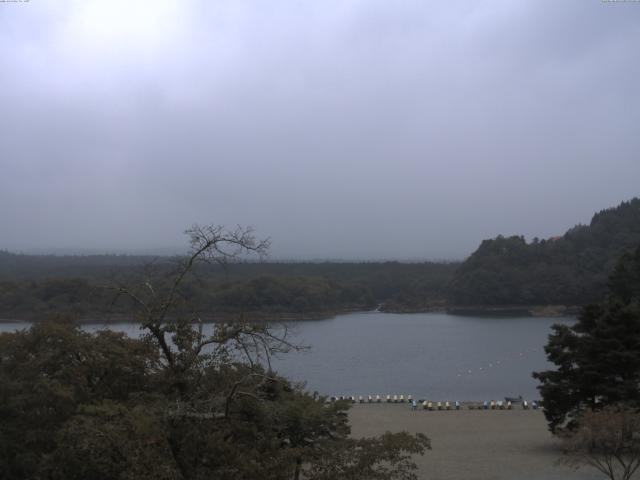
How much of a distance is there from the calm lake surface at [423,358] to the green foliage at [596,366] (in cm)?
558

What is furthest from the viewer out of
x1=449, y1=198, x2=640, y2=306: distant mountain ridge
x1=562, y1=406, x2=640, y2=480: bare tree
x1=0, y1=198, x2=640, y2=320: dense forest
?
x1=449, y1=198, x2=640, y2=306: distant mountain ridge

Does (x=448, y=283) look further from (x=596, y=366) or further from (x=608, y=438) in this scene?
(x=608, y=438)

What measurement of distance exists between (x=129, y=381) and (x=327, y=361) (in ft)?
67.1

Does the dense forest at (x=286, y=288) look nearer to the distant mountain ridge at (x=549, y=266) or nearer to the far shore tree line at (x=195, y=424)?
the distant mountain ridge at (x=549, y=266)

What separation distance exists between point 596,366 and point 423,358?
Result: 56.9 feet

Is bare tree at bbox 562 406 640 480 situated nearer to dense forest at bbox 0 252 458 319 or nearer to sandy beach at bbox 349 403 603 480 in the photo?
sandy beach at bbox 349 403 603 480

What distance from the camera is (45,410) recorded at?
6879 millimetres

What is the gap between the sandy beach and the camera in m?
9.43

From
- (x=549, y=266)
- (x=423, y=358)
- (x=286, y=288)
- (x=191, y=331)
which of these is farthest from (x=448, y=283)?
(x=191, y=331)

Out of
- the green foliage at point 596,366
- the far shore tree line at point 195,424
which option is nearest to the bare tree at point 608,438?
the green foliage at point 596,366

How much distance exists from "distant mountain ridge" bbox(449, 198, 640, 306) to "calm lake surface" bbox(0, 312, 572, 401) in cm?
664

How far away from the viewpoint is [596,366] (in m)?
10.6

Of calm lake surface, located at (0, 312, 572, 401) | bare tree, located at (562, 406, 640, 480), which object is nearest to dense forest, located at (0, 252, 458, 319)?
calm lake surface, located at (0, 312, 572, 401)

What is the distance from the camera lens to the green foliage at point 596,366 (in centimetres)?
1041
